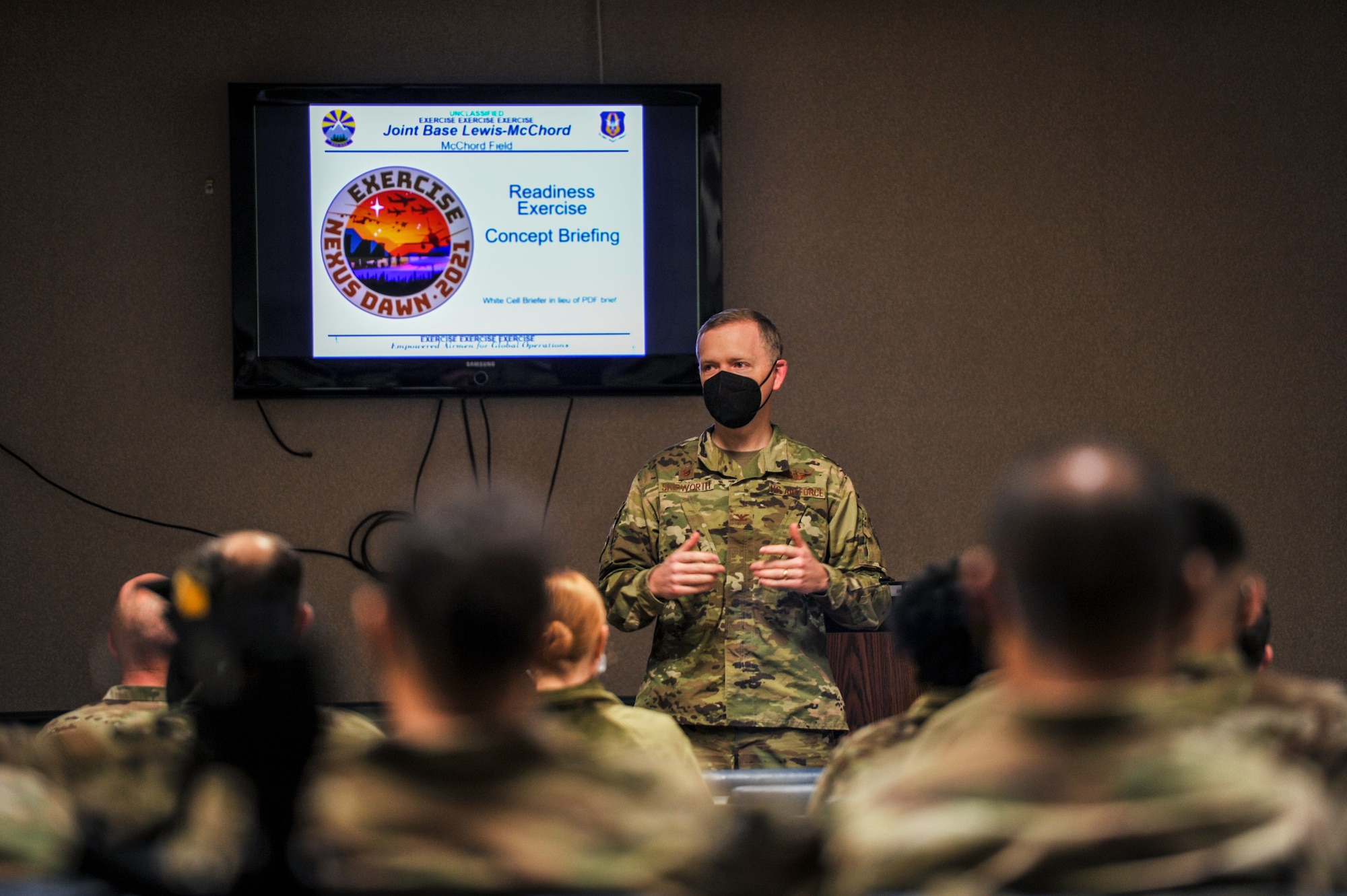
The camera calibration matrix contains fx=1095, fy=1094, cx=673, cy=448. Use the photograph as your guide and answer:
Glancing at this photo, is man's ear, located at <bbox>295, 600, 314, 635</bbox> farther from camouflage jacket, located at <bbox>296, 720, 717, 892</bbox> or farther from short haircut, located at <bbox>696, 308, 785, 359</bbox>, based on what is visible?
short haircut, located at <bbox>696, 308, 785, 359</bbox>

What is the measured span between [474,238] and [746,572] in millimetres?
1501

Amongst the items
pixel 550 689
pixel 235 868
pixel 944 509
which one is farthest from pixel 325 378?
pixel 235 868

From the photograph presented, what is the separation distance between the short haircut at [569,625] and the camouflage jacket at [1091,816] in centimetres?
54

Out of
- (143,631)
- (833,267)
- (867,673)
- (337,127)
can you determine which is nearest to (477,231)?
(337,127)

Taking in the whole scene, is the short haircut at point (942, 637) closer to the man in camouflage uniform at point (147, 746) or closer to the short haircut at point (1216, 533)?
the short haircut at point (1216, 533)

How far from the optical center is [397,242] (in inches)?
134

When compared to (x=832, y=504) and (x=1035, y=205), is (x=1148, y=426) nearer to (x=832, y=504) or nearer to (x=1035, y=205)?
(x=1035, y=205)

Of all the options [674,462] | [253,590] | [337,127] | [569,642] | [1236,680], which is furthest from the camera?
[337,127]

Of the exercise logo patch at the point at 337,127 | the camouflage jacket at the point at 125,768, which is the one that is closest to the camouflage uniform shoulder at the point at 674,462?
the camouflage jacket at the point at 125,768

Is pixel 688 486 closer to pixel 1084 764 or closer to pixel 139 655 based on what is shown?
pixel 139 655

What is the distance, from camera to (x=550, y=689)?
54.5 inches

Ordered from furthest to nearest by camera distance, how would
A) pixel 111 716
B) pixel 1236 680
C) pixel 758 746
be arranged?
pixel 758 746, pixel 111 716, pixel 1236 680

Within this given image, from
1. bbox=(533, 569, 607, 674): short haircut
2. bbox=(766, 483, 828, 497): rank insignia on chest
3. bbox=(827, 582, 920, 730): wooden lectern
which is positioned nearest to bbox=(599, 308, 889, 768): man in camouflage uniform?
bbox=(766, 483, 828, 497): rank insignia on chest

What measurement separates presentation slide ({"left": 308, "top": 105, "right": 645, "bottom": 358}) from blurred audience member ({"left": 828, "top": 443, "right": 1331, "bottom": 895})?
2.54 meters
